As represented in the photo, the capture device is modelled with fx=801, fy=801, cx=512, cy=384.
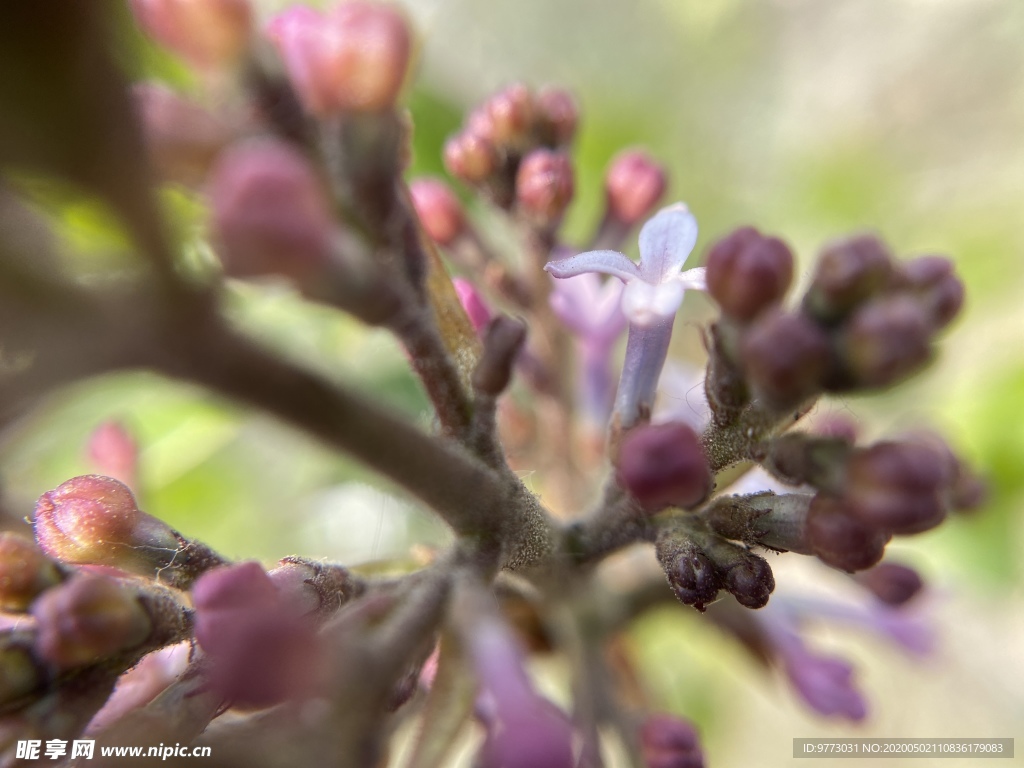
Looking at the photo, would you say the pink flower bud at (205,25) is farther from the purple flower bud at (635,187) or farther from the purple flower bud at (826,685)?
the purple flower bud at (826,685)

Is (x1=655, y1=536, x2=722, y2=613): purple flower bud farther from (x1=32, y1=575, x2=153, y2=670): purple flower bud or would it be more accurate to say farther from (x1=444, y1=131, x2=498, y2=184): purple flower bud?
(x1=444, y1=131, x2=498, y2=184): purple flower bud

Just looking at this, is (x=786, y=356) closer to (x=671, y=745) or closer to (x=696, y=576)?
(x=696, y=576)

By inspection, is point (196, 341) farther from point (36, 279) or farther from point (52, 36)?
point (52, 36)

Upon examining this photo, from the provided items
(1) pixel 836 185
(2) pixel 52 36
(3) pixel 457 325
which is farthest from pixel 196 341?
(1) pixel 836 185

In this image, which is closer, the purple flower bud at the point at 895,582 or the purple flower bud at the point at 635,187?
the purple flower bud at the point at 895,582

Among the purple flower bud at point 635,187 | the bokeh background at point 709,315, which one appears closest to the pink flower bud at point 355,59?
the purple flower bud at point 635,187

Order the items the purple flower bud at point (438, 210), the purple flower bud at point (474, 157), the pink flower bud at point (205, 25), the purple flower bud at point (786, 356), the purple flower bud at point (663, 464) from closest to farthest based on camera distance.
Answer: the pink flower bud at point (205, 25) < the purple flower bud at point (786, 356) < the purple flower bud at point (663, 464) < the purple flower bud at point (474, 157) < the purple flower bud at point (438, 210)
